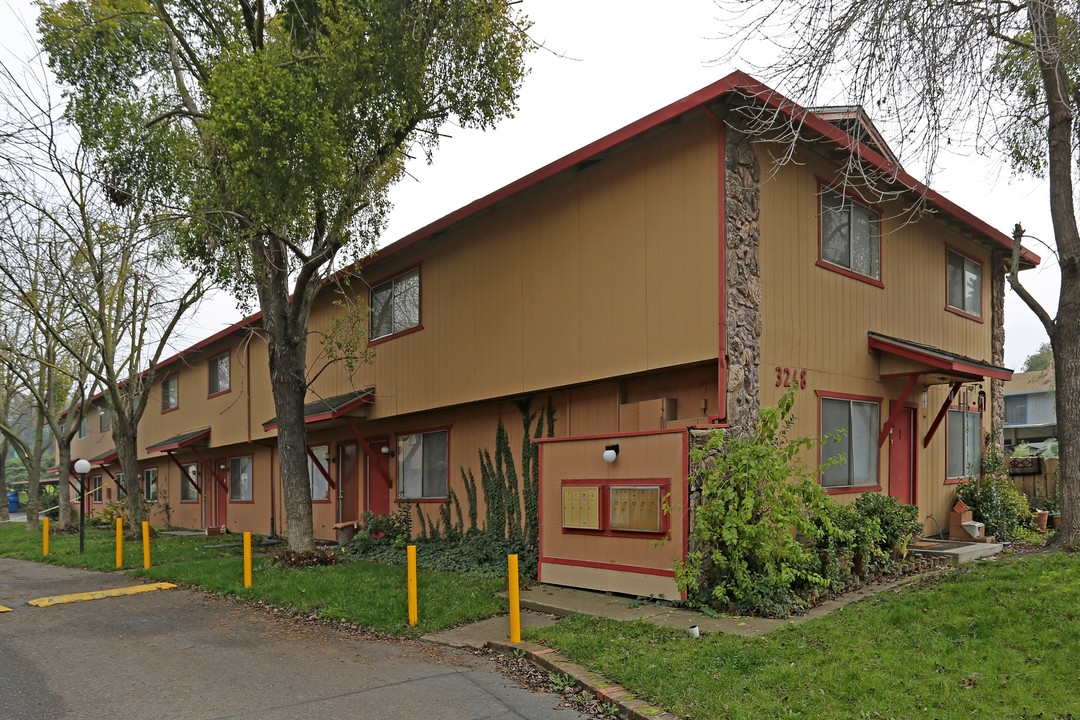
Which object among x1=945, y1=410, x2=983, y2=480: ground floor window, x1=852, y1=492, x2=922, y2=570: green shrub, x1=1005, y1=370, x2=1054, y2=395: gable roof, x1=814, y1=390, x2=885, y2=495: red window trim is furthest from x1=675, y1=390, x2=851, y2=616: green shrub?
x1=1005, y1=370, x2=1054, y2=395: gable roof

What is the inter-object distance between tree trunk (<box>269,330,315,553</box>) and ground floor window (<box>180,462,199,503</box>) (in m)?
14.1

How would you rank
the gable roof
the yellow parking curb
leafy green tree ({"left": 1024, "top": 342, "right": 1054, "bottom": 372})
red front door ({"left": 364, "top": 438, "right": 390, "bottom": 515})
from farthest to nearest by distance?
leafy green tree ({"left": 1024, "top": 342, "right": 1054, "bottom": 372})
the gable roof
red front door ({"left": 364, "top": 438, "right": 390, "bottom": 515})
the yellow parking curb

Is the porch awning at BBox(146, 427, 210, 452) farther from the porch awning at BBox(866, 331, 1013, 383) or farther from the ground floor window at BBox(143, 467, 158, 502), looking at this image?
the porch awning at BBox(866, 331, 1013, 383)

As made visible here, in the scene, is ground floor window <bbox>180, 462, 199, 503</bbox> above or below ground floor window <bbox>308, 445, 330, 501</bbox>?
below

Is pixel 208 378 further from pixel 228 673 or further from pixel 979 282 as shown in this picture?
pixel 979 282

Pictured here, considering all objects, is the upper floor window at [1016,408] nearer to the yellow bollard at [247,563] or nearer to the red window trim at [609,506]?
the red window trim at [609,506]

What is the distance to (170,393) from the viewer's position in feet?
93.1

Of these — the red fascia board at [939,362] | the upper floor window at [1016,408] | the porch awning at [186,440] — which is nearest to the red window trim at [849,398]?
the red fascia board at [939,362]

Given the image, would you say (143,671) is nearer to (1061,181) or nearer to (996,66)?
(996,66)

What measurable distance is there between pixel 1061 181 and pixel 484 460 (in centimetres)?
984

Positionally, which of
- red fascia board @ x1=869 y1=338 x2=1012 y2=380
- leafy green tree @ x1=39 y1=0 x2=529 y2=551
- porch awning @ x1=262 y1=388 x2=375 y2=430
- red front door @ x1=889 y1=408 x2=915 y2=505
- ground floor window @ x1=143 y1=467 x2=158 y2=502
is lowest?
ground floor window @ x1=143 y1=467 x2=158 y2=502

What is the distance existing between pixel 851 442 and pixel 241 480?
18.1m

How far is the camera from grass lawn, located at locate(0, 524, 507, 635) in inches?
369

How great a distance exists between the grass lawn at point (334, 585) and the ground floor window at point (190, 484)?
8.34m
